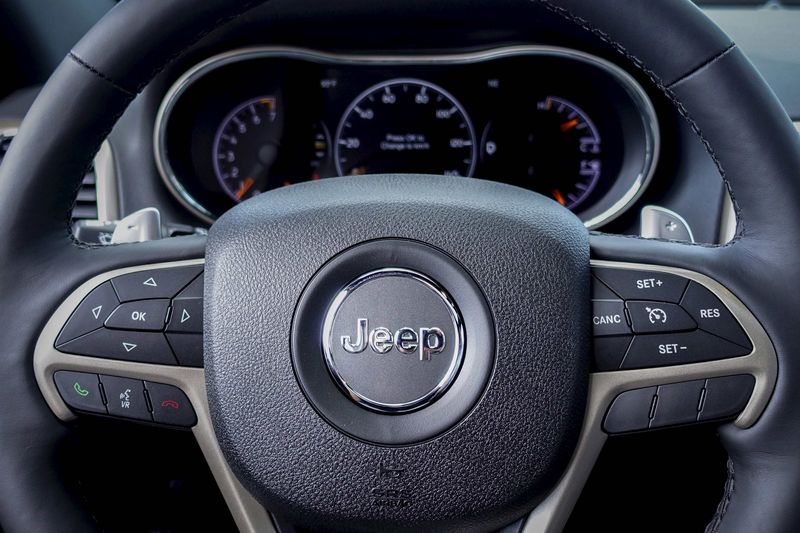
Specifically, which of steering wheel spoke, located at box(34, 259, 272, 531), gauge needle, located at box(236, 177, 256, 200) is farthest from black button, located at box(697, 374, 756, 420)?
gauge needle, located at box(236, 177, 256, 200)

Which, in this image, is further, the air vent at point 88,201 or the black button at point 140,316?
the air vent at point 88,201

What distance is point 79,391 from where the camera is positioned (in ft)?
2.87

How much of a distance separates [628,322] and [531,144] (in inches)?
66.0

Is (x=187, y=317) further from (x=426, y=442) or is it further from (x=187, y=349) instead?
(x=426, y=442)

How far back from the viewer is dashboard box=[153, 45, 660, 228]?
7.77ft

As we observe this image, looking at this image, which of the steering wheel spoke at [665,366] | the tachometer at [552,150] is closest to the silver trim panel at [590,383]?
the steering wheel spoke at [665,366]

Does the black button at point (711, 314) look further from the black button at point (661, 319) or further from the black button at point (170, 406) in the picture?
the black button at point (170, 406)

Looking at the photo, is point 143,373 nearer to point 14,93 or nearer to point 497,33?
point 497,33

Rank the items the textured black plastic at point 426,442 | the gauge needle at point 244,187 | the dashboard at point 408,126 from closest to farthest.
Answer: the textured black plastic at point 426,442 → the dashboard at point 408,126 → the gauge needle at point 244,187

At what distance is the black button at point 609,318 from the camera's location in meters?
0.86

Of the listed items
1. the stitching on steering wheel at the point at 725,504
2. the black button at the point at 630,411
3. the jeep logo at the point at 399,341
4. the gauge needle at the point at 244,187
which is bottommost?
the gauge needle at the point at 244,187

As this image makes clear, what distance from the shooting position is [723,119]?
0.82 meters

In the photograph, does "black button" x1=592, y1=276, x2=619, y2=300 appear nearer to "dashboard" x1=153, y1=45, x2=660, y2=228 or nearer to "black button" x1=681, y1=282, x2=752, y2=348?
"black button" x1=681, y1=282, x2=752, y2=348

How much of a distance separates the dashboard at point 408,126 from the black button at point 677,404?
155 centimetres
